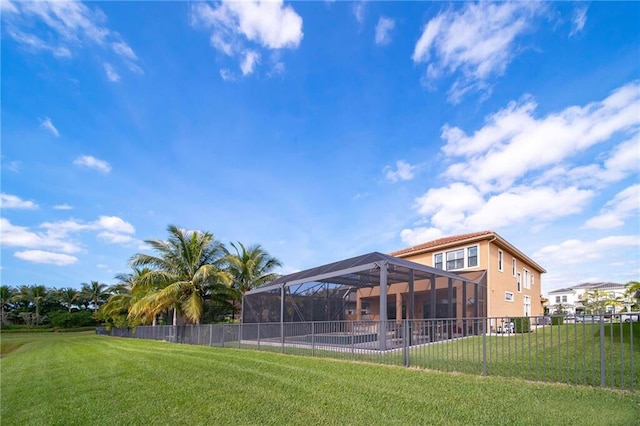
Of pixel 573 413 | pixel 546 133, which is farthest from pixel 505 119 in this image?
pixel 573 413

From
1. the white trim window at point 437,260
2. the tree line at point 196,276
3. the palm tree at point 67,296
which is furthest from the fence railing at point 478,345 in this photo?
the palm tree at point 67,296

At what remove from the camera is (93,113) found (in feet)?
54.9

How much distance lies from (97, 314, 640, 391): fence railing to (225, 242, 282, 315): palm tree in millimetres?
8733

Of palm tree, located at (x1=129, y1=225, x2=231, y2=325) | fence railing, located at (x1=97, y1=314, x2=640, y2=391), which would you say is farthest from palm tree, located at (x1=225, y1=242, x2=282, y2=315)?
fence railing, located at (x1=97, y1=314, x2=640, y2=391)

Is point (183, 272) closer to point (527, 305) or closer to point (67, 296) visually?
point (527, 305)

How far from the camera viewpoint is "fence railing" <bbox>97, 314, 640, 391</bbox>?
233 inches

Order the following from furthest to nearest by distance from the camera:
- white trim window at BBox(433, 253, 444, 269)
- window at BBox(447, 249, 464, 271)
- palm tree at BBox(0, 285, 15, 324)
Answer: palm tree at BBox(0, 285, 15, 324), white trim window at BBox(433, 253, 444, 269), window at BBox(447, 249, 464, 271)

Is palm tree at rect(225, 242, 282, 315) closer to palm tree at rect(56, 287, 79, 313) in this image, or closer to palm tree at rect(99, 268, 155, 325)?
palm tree at rect(99, 268, 155, 325)

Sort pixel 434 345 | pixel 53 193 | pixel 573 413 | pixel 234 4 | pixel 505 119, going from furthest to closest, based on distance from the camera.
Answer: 1. pixel 53 193
2. pixel 505 119
3. pixel 234 4
4. pixel 434 345
5. pixel 573 413

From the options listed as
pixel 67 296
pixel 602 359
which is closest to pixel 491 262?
pixel 602 359

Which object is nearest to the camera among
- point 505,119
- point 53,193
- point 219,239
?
point 505,119

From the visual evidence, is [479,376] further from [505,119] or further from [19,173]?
[19,173]

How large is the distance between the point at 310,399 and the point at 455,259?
1779cm

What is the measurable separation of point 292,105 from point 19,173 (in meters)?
15.0
